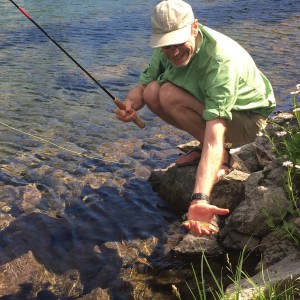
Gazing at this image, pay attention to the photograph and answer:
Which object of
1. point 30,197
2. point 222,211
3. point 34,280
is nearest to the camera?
point 222,211

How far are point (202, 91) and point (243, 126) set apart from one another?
0.58 metres

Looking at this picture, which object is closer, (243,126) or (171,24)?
(171,24)

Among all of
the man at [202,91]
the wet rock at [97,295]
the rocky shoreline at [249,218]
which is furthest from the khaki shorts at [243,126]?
the wet rock at [97,295]

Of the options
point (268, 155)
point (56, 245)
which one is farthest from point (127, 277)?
point (268, 155)

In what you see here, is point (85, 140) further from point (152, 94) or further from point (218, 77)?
point (218, 77)

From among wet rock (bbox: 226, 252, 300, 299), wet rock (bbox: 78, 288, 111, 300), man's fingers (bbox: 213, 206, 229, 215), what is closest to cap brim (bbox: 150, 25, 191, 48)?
man's fingers (bbox: 213, 206, 229, 215)

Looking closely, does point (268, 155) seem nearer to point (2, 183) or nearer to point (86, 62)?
point (2, 183)

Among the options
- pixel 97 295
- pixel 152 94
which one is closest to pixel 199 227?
pixel 97 295

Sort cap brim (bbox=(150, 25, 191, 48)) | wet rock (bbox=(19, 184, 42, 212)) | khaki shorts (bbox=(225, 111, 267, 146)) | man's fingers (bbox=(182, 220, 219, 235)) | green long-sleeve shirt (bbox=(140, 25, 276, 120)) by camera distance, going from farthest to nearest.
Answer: wet rock (bbox=(19, 184, 42, 212))
khaki shorts (bbox=(225, 111, 267, 146))
green long-sleeve shirt (bbox=(140, 25, 276, 120))
cap brim (bbox=(150, 25, 191, 48))
man's fingers (bbox=(182, 220, 219, 235))

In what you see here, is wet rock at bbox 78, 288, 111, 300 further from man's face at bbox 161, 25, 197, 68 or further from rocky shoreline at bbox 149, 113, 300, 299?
man's face at bbox 161, 25, 197, 68

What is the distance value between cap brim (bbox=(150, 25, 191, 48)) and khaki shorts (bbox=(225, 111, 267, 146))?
1.13 m

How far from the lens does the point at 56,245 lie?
16.5 ft

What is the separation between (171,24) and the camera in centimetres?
433

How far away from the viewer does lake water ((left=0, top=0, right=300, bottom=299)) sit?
5.22 metres
